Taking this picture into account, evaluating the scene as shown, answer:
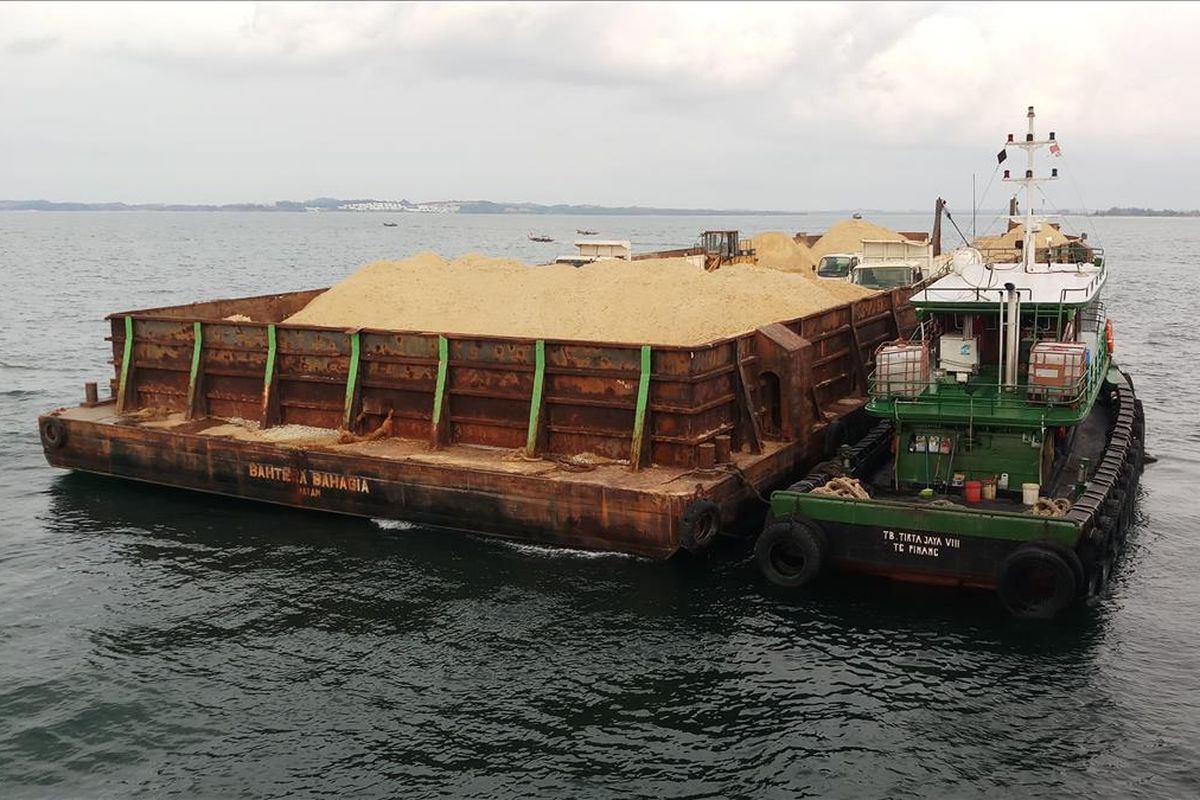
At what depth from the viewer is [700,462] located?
59.9ft

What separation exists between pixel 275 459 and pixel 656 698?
10.6m

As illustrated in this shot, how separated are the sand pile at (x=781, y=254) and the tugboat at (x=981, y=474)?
2599 cm

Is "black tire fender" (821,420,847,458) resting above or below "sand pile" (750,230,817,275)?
below

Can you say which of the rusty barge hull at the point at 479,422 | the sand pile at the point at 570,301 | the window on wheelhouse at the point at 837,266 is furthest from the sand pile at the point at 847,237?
the rusty barge hull at the point at 479,422

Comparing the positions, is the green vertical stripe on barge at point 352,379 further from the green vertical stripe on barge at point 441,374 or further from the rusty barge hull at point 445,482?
the green vertical stripe on barge at point 441,374

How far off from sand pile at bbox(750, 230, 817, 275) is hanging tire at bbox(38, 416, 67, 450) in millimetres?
29603

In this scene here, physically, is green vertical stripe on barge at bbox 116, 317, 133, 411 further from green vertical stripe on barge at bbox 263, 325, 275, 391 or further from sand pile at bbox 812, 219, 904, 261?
sand pile at bbox 812, 219, 904, 261

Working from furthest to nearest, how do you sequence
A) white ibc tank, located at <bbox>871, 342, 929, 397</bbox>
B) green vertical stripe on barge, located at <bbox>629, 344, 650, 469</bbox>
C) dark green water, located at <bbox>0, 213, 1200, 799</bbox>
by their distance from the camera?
green vertical stripe on barge, located at <bbox>629, 344, 650, 469</bbox> → white ibc tank, located at <bbox>871, 342, 929, 397</bbox> → dark green water, located at <bbox>0, 213, 1200, 799</bbox>

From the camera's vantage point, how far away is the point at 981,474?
58.2 ft

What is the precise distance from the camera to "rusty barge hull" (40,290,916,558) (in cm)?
1820

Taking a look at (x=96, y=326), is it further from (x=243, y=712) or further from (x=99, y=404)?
(x=243, y=712)

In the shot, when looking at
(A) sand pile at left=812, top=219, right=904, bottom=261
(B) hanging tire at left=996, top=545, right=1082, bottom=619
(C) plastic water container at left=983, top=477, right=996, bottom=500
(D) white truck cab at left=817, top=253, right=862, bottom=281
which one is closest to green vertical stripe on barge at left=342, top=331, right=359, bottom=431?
(C) plastic water container at left=983, top=477, right=996, bottom=500

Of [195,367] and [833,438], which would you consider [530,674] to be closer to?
[833,438]

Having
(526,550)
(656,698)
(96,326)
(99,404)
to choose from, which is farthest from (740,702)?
(96,326)
